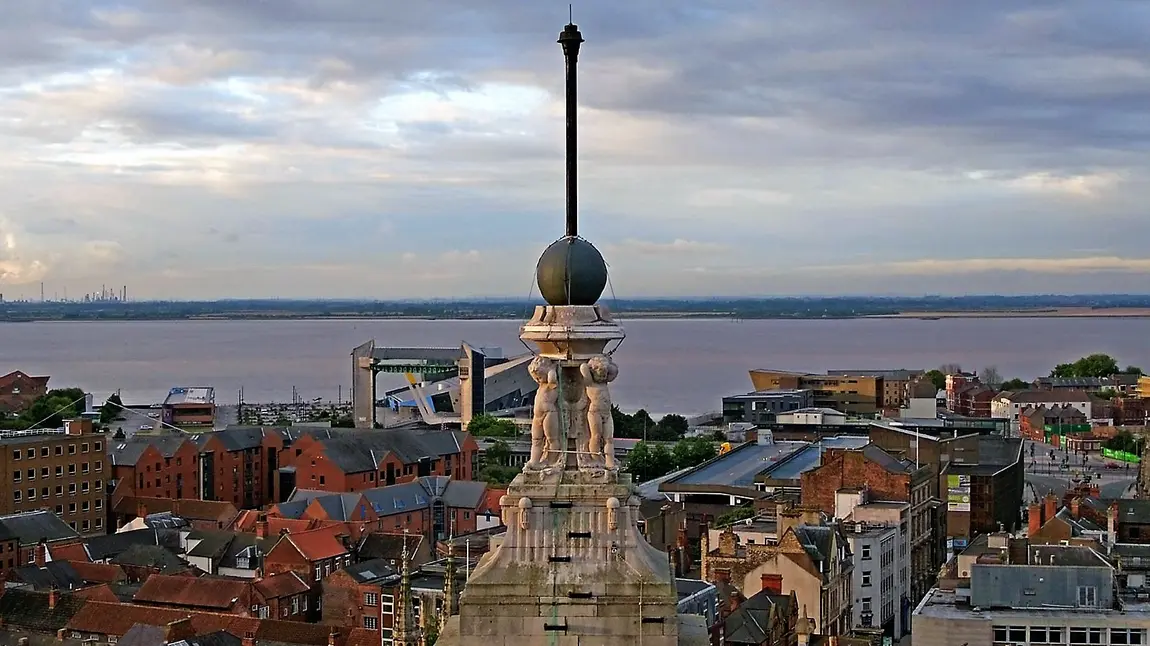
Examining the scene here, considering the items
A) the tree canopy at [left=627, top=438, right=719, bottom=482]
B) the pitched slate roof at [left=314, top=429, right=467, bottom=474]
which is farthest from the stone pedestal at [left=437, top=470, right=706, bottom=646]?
the tree canopy at [left=627, top=438, right=719, bottom=482]

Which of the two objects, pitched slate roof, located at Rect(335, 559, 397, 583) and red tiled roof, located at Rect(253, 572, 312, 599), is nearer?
red tiled roof, located at Rect(253, 572, 312, 599)

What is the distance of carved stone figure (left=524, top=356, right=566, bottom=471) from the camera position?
364 inches

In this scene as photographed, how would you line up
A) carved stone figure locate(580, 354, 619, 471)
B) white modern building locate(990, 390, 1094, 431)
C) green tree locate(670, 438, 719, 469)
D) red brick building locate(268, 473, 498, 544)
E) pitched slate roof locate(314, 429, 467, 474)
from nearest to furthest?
carved stone figure locate(580, 354, 619, 471) < red brick building locate(268, 473, 498, 544) < pitched slate roof locate(314, 429, 467, 474) < green tree locate(670, 438, 719, 469) < white modern building locate(990, 390, 1094, 431)

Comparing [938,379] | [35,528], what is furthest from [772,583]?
[938,379]

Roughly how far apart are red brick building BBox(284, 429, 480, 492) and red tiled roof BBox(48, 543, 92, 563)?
2224 centimetres

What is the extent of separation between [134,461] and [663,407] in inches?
3735

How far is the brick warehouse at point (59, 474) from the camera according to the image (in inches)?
2399

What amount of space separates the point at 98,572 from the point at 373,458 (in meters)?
27.9

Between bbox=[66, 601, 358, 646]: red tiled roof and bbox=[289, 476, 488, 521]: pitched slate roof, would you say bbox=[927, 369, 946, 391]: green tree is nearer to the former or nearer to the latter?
bbox=[289, 476, 488, 521]: pitched slate roof

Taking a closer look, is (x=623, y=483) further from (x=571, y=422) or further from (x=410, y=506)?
(x=410, y=506)

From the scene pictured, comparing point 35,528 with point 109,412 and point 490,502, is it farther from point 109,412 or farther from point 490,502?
point 109,412

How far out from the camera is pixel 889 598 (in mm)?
45344

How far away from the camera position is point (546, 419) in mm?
9289

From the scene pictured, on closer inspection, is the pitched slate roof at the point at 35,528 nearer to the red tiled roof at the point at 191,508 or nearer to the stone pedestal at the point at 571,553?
the red tiled roof at the point at 191,508
